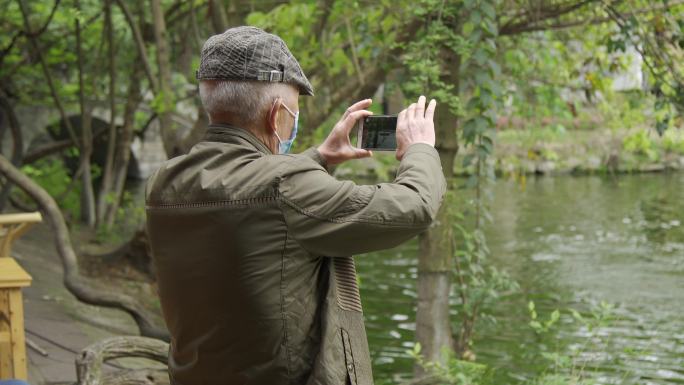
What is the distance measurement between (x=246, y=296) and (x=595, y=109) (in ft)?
26.3

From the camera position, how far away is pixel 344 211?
2199 millimetres

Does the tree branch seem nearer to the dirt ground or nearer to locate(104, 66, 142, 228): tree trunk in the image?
the dirt ground

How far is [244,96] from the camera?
7.78ft

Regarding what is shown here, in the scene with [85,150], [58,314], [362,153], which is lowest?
[58,314]

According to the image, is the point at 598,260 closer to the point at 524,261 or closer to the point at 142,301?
the point at 524,261

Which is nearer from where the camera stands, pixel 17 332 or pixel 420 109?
pixel 420 109

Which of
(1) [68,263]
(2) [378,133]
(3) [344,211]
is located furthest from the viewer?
(1) [68,263]

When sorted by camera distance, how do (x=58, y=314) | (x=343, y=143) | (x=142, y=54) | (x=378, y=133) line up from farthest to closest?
(x=142, y=54)
(x=58, y=314)
(x=343, y=143)
(x=378, y=133)

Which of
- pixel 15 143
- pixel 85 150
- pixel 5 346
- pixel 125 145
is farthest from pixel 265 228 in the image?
pixel 125 145

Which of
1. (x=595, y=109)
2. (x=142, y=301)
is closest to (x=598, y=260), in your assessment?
(x=595, y=109)

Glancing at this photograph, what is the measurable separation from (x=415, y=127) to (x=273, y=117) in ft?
1.09

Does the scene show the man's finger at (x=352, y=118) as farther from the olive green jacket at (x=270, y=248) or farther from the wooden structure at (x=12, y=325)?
the wooden structure at (x=12, y=325)

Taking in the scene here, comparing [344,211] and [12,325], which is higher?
[344,211]

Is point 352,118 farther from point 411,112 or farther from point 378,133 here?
point 411,112
